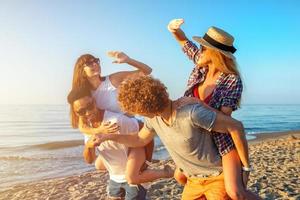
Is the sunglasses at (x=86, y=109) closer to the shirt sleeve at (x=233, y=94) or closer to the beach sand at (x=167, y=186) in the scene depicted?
the shirt sleeve at (x=233, y=94)

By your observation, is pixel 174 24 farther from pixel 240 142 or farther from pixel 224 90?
pixel 240 142

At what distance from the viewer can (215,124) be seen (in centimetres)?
347

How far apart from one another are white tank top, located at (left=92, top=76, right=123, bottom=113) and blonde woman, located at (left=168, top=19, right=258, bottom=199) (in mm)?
803

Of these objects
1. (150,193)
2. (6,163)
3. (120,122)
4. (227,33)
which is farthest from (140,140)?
(6,163)

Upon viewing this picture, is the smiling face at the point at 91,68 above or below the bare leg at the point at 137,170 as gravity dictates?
above

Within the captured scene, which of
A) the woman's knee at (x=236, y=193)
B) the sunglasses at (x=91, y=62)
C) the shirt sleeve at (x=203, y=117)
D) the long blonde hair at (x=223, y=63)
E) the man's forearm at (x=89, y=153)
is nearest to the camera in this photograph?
the shirt sleeve at (x=203, y=117)

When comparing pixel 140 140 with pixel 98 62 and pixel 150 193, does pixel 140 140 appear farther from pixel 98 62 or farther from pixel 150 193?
pixel 150 193

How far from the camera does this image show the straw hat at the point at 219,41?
3838 mm

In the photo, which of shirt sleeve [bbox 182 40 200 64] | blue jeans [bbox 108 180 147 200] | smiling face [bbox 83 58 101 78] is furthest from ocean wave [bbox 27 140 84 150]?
shirt sleeve [bbox 182 40 200 64]

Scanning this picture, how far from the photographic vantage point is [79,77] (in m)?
4.60

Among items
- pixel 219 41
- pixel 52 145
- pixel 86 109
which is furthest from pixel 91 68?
pixel 52 145

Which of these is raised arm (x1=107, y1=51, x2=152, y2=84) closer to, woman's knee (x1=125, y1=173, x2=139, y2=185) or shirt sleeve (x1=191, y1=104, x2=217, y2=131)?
Result: woman's knee (x1=125, y1=173, x2=139, y2=185)

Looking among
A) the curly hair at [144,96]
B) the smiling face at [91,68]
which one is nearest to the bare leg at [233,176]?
the curly hair at [144,96]

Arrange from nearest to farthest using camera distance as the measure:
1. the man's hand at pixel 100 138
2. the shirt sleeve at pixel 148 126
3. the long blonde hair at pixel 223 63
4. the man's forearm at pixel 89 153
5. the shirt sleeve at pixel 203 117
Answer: the shirt sleeve at pixel 203 117, the long blonde hair at pixel 223 63, the shirt sleeve at pixel 148 126, the man's hand at pixel 100 138, the man's forearm at pixel 89 153
